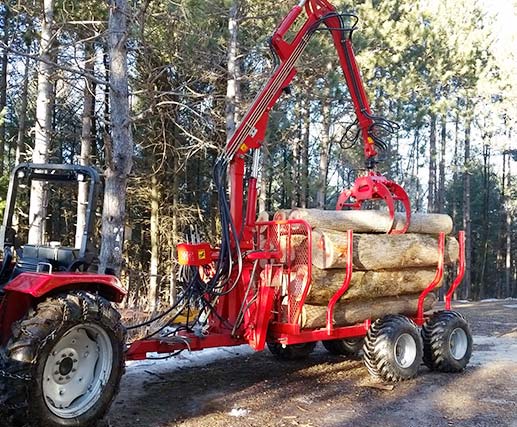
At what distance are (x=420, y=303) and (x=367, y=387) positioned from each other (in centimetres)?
179

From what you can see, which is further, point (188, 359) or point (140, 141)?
point (140, 141)

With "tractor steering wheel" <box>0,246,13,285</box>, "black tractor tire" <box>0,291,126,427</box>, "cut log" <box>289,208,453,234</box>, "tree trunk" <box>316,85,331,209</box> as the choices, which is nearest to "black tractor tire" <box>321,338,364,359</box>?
"cut log" <box>289,208,453,234</box>

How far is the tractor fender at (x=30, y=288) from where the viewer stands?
4496mm

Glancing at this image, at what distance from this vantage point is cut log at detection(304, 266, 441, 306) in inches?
264

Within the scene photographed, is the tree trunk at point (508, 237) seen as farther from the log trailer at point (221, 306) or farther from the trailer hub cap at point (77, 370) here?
the trailer hub cap at point (77, 370)

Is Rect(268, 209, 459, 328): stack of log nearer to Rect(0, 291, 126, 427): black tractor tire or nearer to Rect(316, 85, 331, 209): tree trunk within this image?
Rect(0, 291, 126, 427): black tractor tire

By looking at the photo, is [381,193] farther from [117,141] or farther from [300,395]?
[117,141]

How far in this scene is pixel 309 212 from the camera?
22.1 ft

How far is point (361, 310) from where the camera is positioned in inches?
Answer: 289

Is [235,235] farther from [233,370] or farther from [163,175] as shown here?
[163,175]

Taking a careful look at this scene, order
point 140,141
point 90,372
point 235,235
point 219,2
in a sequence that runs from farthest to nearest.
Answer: point 140,141 < point 219,2 < point 235,235 < point 90,372

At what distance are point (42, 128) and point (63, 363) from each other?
8097 mm

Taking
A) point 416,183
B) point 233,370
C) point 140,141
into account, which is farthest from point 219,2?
point 416,183

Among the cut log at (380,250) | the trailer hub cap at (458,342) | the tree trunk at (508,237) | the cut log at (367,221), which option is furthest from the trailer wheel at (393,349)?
the tree trunk at (508,237)
